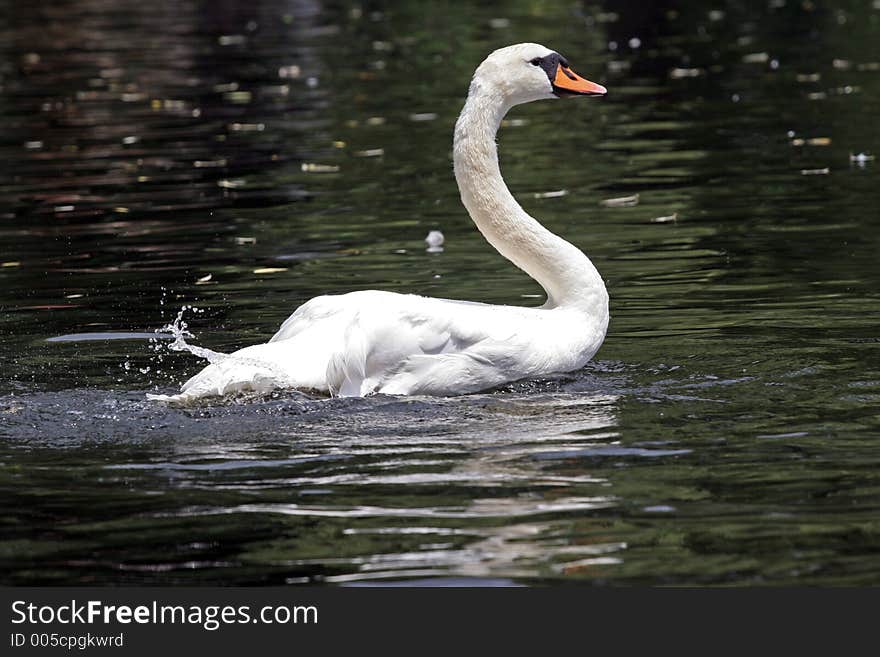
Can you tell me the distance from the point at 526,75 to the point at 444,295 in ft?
8.04

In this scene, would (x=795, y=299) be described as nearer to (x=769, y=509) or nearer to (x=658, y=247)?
(x=658, y=247)

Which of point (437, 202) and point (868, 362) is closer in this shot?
point (868, 362)

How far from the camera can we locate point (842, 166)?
1602 centimetres

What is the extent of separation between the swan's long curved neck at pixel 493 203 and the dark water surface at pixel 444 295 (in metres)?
0.67

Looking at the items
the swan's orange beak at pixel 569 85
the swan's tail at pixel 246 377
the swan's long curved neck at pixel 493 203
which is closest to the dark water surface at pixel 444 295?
the swan's tail at pixel 246 377

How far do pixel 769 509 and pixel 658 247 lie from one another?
6.65m

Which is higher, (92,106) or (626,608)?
(92,106)

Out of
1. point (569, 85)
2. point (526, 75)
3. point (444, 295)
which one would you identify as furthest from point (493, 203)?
point (444, 295)

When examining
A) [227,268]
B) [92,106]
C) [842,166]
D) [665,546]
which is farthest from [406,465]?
[92,106]

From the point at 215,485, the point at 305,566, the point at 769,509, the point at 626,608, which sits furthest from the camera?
the point at 215,485

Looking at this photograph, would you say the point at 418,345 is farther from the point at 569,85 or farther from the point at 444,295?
the point at 444,295

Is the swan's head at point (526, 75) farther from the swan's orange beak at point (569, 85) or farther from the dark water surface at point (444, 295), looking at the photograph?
the dark water surface at point (444, 295)

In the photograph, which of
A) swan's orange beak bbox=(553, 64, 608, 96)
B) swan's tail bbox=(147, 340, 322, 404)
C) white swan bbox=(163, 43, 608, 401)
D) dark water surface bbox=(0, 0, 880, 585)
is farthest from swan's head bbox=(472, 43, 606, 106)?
swan's tail bbox=(147, 340, 322, 404)

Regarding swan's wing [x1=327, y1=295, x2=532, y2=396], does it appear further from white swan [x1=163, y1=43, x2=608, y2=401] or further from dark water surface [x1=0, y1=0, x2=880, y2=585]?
dark water surface [x1=0, y1=0, x2=880, y2=585]
